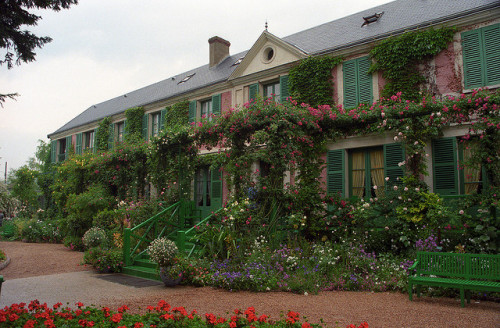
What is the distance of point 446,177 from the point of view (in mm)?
8266

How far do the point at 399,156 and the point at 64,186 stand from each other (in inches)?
481

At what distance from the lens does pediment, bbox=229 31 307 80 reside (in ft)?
36.9

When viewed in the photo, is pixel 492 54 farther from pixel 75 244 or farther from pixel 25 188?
pixel 25 188

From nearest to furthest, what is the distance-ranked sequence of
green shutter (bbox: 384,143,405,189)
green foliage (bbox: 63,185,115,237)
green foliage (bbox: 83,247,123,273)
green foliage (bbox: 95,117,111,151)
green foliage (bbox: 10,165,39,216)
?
1. green foliage (bbox: 83,247,123,273)
2. green shutter (bbox: 384,143,405,189)
3. green foliage (bbox: 63,185,115,237)
4. green foliage (bbox: 95,117,111,151)
5. green foliage (bbox: 10,165,39,216)

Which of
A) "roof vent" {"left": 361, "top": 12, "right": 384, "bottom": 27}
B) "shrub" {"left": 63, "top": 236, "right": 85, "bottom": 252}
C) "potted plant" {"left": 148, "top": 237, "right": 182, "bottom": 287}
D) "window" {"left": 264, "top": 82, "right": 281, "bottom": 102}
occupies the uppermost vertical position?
"roof vent" {"left": 361, "top": 12, "right": 384, "bottom": 27}

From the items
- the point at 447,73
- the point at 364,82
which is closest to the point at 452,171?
the point at 447,73

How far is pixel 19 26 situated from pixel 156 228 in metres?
5.51

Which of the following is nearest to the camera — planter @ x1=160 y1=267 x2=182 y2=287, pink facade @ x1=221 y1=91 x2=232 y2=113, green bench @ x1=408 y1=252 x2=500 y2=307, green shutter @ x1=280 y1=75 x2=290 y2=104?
green bench @ x1=408 y1=252 x2=500 y2=307

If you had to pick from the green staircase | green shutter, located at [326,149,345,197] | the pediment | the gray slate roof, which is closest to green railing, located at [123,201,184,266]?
the green staircase

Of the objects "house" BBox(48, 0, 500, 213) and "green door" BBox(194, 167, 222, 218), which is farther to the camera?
"green door" BBox(194, 167, 222, 218)

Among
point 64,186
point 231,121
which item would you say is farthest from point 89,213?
point 231,121

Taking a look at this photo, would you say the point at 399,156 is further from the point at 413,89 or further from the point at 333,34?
the point at 333,34

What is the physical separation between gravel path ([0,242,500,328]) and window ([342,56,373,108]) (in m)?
5.77

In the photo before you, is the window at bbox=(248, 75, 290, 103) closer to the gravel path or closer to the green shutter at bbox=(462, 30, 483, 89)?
the green shutter at bbox=(462, 30, 483, 89)
